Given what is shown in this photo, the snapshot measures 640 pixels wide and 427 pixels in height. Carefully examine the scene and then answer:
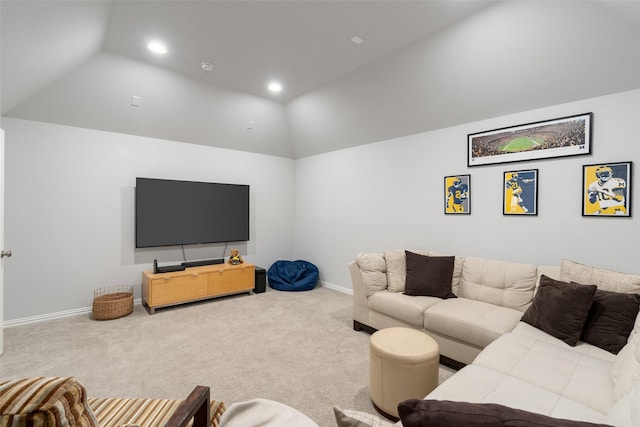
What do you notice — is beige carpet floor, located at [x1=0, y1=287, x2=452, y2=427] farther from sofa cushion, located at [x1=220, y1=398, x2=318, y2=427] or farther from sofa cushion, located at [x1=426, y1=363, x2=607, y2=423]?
sofa cushion, located at [x1=220, y1=398, x2=318, y2=427]

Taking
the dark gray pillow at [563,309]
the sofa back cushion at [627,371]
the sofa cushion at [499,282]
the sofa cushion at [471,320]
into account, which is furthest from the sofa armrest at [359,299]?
the sofa back cushion at [627,371]

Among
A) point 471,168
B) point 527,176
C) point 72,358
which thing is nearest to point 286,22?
point 471,168

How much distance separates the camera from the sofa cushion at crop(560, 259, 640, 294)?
2111mm

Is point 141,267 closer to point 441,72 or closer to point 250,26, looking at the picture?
point 250,26

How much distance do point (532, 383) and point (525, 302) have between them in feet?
4.37

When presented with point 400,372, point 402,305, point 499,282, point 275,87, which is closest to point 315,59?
point 275,87

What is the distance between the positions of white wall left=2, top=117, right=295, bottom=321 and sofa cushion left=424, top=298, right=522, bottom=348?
3.70 m

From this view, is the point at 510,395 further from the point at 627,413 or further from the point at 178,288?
the point at 178,288

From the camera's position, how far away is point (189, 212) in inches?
179

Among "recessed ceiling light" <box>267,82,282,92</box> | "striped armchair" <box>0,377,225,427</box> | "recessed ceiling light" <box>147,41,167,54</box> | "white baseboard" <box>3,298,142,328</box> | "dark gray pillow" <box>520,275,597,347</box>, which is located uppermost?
"recessed ceiling light" <box>267,82,282,92</box>

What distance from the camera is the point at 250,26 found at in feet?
8.86

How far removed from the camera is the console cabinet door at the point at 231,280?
14.4 feet

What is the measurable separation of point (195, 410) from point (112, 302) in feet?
10.6

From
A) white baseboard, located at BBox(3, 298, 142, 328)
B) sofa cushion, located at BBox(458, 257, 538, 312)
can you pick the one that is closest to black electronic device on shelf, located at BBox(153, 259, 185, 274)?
white baseboard, located at BBox(3, 298, 142, 328)
